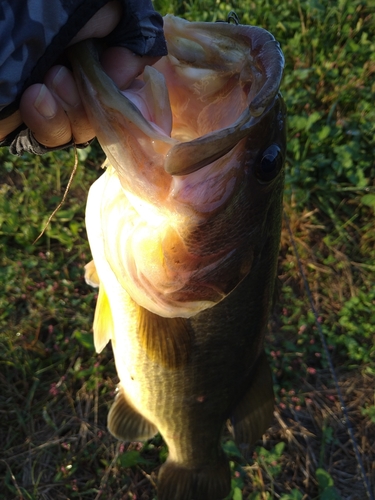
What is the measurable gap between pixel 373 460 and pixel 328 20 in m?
2.95

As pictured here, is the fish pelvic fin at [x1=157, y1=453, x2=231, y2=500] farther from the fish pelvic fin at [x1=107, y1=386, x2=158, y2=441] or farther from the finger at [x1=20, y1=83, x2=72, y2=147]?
the finger at [x1=20, y1=83, x2=72, y2=147]

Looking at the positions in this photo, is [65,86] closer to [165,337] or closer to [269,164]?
[269,164]

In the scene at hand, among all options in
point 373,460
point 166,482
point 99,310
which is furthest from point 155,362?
point 373,460

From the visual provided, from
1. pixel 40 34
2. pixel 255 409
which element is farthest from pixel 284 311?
pixel 40 34

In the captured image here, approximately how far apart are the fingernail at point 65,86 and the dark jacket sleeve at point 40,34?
0.09ft

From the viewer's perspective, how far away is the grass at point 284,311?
2502 millimetres

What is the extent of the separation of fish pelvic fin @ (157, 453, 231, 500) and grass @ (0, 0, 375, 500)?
1.44 feet

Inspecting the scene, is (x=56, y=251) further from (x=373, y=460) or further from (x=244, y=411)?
(x=373, y=460)

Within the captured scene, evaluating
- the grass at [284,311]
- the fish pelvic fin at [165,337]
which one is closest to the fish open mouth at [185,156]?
the fish pelvic fin at [165,337]

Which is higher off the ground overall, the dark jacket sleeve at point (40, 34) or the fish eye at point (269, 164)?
the dark jacket sleeve at point (40, 34)

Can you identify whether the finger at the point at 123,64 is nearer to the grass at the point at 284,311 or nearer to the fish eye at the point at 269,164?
the fish eye at the point at 269,164

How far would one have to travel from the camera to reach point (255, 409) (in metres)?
1.88

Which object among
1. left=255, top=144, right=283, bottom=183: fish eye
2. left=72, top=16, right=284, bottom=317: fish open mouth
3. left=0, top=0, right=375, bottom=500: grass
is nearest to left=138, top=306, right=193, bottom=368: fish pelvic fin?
left=72, top=16, right=284, bottom=317: fish open mouth

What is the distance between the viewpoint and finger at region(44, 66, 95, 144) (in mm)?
1026
